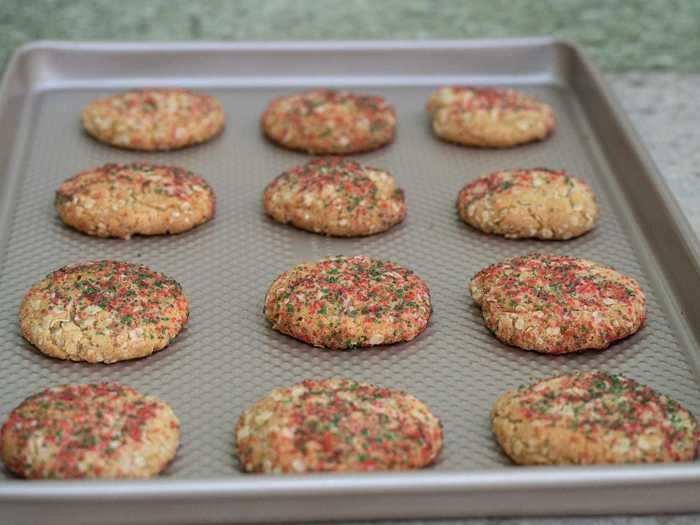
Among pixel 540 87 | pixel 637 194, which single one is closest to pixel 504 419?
pixel 637 194

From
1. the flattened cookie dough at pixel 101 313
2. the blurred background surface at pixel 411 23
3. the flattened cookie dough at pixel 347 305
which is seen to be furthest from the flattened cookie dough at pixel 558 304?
the blurred background surface at pixel 411 23

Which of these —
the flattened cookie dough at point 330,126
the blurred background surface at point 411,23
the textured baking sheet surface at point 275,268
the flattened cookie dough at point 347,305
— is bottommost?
the textured baking sheet surface at point 275,268

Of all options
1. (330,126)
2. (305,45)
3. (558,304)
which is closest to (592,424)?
Answer: (558,304)

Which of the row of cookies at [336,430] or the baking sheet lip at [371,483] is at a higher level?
the baking sheet lip at [371,483]

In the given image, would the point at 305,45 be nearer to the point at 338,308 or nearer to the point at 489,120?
the point at 489,120

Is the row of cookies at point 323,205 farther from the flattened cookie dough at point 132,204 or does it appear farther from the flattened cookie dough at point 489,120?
the flattened cookie dough at point 489,120

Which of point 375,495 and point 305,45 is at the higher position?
point 305,45

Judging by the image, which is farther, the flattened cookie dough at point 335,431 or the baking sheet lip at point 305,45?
the baking sheet lip at point 305,45
